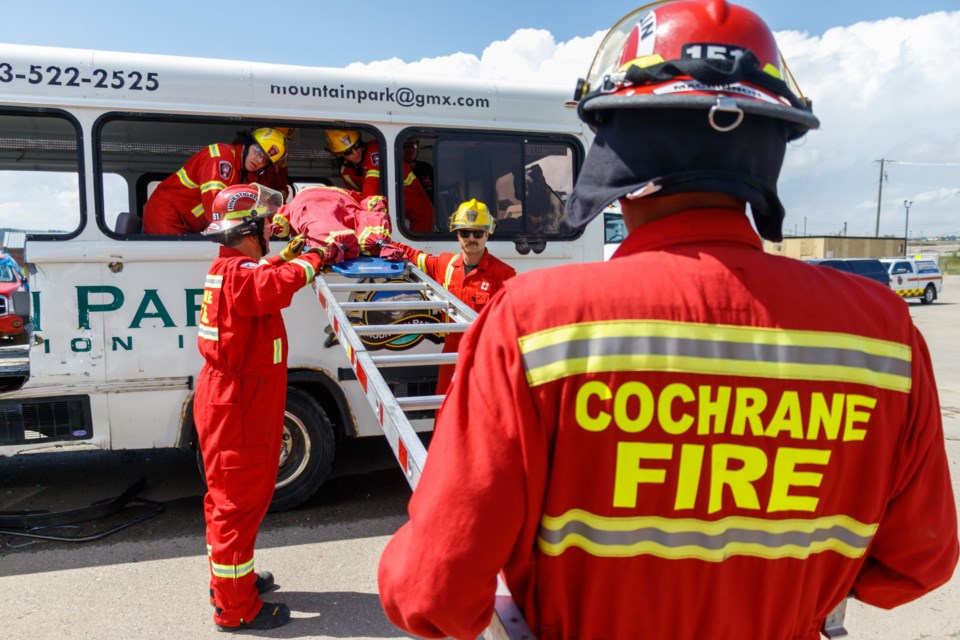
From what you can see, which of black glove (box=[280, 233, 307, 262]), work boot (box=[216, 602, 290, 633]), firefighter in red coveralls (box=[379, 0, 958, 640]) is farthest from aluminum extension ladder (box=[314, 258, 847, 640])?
work boot (box=[216, 602, 290, 633])

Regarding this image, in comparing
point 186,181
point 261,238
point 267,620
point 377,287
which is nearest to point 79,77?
point 186,181

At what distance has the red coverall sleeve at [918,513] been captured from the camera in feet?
3.55

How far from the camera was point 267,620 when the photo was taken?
3.19 metres

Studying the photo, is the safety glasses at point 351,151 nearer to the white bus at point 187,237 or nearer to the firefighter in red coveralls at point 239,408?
the white bus at point 187,237

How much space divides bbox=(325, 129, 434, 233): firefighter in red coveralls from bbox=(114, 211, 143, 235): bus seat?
1.38 meters

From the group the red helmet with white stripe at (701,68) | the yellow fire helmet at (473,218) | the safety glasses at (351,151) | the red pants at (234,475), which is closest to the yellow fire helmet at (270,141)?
the safety glasses at (351,151)

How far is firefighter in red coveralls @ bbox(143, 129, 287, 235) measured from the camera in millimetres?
4379

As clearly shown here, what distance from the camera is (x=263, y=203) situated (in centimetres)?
343

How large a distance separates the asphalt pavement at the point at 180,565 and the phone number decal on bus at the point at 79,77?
266 cm

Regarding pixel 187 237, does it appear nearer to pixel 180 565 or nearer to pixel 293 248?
pixel 293 248

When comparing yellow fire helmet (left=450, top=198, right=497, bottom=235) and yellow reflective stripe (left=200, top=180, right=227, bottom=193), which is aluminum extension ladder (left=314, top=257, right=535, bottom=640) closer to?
yellow fire helmet (left=450, top=198, right=497, bottom=235)

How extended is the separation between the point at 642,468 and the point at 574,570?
Answer: 196 mm

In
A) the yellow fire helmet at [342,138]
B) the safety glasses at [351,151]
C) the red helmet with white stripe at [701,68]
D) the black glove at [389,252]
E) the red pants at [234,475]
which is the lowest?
the red pants at [234,475]

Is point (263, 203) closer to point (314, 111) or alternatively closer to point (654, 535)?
point (314, 111)
